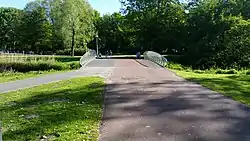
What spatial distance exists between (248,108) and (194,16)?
38.2 meters

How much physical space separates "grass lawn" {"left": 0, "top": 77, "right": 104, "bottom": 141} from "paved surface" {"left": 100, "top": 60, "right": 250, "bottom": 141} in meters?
0.34

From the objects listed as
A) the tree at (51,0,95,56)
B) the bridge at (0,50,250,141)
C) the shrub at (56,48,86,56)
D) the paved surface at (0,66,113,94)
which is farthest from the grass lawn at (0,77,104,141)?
the shrub at (56,48,86,56)

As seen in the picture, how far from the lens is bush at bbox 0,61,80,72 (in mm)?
27109

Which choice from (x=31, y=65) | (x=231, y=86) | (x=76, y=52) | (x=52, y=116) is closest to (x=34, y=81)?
(x=231, y=86)

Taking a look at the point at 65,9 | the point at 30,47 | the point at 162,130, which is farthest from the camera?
the point at 30,47

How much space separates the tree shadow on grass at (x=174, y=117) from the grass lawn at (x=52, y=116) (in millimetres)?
360

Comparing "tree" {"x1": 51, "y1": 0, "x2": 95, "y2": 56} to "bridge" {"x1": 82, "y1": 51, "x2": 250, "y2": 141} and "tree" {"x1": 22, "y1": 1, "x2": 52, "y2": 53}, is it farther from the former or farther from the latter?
"bridge" {"x1": 82, "y1": 51, "x2": 250, "y2": 141}

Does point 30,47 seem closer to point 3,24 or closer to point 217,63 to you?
point 3,24

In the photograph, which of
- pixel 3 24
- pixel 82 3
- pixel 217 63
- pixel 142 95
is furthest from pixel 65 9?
pixel 142 95

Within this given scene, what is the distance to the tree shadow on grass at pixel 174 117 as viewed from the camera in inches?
236

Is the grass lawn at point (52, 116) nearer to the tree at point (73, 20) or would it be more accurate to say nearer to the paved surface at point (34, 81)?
the paved surface at point (34, 81)

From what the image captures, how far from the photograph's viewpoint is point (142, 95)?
35.8 feet

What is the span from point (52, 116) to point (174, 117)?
2.74m

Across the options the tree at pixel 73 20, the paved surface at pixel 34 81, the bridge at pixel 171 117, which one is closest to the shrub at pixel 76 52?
the tree at pixel 73 20
